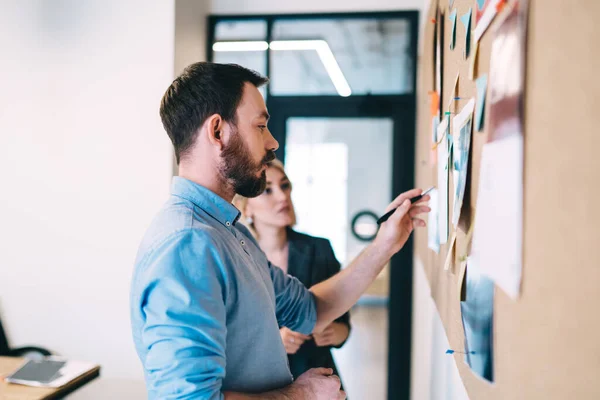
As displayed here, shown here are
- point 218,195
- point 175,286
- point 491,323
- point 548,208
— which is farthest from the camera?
point 218,195

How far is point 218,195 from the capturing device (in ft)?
3.74

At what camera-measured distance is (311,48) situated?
329cm

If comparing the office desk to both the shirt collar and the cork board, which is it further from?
the cork board

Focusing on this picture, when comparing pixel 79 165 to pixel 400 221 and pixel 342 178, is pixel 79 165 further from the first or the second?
pixel 400 221

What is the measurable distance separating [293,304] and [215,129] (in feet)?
1.96

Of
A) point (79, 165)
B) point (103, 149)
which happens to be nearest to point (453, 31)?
point (103, 149)

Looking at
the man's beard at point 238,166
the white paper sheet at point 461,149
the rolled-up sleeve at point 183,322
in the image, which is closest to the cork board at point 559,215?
the white paper sheet at point 461,149

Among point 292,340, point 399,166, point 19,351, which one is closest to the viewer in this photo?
point 292,340

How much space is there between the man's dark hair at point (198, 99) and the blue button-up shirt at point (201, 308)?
0.13 m

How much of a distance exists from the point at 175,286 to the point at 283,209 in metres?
1.23

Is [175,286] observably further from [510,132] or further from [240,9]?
[240,9]

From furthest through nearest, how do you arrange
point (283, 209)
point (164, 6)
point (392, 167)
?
1. point (392, 167)
2. point (164, 6)
3. point (283, 209)

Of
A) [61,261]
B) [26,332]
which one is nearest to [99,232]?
[61,261]

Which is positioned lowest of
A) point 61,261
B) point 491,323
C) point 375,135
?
point 61,261
